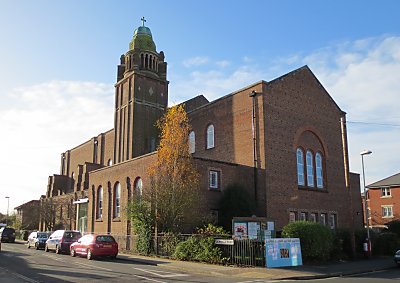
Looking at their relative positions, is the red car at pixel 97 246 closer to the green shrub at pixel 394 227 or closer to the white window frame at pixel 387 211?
the green shrub at pixel 394 227

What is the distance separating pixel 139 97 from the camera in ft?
141

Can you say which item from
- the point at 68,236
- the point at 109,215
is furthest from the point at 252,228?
the point at 109,215

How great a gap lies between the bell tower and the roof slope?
3574cm

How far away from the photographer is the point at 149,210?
27.5 m

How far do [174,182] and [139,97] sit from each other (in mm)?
18078

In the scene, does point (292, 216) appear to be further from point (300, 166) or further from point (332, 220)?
point (332, 220)

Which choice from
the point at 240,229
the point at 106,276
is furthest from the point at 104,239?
the point at 106,276

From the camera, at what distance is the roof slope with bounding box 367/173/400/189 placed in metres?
59.3

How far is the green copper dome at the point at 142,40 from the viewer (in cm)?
4481

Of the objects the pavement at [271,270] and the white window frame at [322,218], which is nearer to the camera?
the pavement at [271,270]

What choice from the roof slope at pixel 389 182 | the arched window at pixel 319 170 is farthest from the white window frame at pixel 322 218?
the roof slope at pixel 389 182

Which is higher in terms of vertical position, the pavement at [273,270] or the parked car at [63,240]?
the parked car at [63,240]

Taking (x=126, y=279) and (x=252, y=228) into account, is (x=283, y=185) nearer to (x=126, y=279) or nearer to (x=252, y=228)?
(x=252, y=228)

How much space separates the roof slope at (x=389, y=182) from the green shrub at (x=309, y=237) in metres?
40.4
